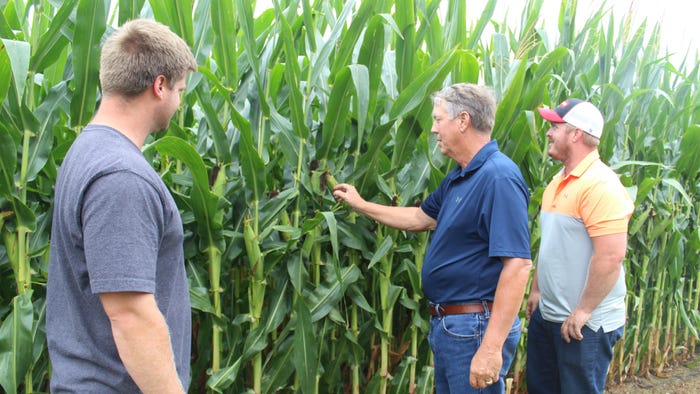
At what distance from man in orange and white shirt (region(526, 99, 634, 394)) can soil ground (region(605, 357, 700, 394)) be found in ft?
6.70

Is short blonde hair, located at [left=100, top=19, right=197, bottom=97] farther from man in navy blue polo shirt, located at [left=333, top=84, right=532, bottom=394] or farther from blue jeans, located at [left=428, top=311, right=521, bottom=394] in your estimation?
blue jeans, located at [left=428, top=311, right=521, bottom=394]

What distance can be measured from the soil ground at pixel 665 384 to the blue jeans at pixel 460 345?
261 centimetres

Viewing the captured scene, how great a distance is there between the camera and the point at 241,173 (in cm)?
237

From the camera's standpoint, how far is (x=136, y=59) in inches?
48.8

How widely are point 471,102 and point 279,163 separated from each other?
2.70 ft

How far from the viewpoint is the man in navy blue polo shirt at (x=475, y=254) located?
2070 mm

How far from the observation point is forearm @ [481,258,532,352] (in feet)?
6.76

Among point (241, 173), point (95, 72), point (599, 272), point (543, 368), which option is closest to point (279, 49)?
point (241, 173)

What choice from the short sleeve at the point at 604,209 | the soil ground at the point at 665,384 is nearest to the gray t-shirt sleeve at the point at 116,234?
the short sleeve at the point at 604,209

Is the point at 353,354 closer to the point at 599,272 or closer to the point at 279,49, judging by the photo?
the point at 599,272

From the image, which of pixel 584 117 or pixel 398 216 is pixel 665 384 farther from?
pixel 398 216

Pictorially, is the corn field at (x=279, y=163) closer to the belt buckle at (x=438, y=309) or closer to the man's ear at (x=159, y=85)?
the belt buckle at (x=438, y=309)

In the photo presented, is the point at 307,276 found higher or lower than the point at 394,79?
lower

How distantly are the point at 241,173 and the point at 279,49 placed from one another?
50cm
